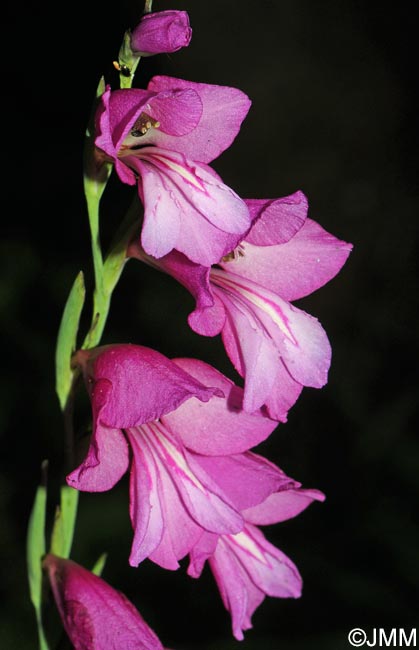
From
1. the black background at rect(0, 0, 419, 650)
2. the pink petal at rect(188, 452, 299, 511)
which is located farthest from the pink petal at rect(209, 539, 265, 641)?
the black background at rect(0, 0, 419, 650)

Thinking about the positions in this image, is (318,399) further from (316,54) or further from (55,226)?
(316,54)

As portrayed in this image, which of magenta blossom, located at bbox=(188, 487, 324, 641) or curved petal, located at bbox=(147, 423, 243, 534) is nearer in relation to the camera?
curved petal, located at bbox=(147, 423, 243, 534)

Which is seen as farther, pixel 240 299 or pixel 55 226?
pixel 55 226

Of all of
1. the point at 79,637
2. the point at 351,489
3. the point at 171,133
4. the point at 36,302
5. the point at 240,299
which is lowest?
the point at 351,489

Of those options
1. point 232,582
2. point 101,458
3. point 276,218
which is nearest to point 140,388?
point 101,458

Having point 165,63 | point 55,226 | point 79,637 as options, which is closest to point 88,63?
point 165,63

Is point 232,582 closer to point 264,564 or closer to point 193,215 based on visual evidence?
point 264,564

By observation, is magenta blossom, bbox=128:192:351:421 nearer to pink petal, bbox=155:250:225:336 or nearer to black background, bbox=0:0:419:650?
pink petal, bbox=155:250:225:336
